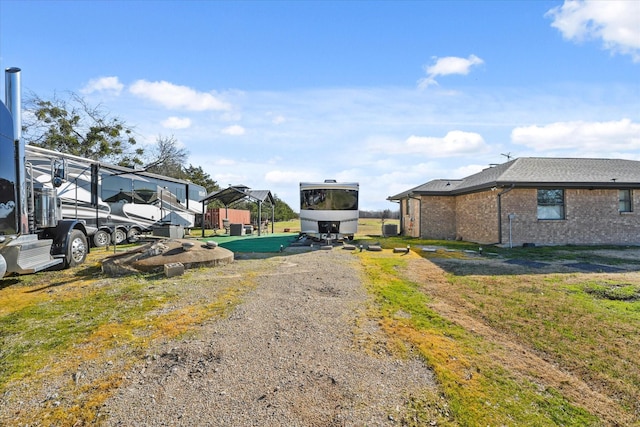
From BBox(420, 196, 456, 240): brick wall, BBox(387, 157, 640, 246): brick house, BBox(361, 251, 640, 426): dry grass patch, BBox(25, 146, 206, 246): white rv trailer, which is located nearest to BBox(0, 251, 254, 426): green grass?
BBox(361, 251, 640, 426): dry grass patch

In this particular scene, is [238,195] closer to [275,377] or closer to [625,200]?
[625,200]

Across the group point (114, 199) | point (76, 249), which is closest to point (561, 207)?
point (76, 249)

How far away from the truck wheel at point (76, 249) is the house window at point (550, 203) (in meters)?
17.0

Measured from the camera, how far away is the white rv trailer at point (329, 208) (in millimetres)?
15070

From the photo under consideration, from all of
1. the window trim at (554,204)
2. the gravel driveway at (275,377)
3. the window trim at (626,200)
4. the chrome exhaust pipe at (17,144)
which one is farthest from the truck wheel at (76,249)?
the window trim at (626,200)

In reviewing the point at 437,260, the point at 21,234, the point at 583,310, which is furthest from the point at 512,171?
the point at 21,234

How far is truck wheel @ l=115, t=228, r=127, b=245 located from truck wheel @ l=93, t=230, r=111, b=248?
707 mm

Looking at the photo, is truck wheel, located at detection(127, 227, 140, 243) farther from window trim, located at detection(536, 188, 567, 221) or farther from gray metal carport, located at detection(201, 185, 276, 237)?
window trim, located at detection(536, 188, 567, 221)

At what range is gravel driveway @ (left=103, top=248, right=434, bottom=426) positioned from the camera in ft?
8.80

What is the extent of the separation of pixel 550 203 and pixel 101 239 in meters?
18.9

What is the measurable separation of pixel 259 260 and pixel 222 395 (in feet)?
25.8

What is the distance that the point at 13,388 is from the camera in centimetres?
312

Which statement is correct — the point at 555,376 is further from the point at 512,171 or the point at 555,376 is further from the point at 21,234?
the point at 512,171

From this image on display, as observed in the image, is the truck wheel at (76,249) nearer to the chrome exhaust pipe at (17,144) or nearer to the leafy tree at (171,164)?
the chrome exhaust pipe at (17,144)
